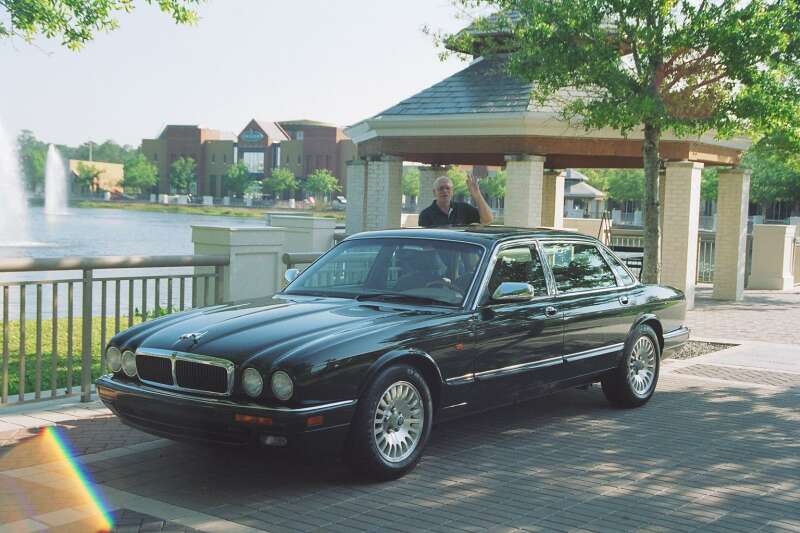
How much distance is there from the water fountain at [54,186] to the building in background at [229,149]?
41.6 feet

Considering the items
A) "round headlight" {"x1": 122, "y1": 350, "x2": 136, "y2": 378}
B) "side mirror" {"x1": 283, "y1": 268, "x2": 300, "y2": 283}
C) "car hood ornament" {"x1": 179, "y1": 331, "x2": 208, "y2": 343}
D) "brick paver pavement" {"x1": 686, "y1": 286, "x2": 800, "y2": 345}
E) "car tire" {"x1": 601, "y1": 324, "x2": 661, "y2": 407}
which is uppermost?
"side mirror" {"x1": 283, "y1": 268, "x2": 300, "y2": 283}

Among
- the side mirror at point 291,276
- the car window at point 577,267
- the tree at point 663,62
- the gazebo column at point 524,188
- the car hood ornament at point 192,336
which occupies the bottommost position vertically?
the car hood ornament at point 192,336

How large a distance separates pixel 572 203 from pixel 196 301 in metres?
87.2

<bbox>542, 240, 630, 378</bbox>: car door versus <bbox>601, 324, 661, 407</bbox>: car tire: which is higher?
<bbox>542, 240, 630, 378</bbox>: car door

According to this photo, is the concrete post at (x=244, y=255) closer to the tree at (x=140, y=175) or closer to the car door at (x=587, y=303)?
the car door at (x=587, y=303)

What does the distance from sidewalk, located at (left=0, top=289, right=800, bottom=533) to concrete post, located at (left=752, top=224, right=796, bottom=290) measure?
55.7 ft

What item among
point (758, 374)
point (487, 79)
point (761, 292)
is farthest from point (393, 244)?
point (761, 292)

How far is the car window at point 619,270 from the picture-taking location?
8827 mm

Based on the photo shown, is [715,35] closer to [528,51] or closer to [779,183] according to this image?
[528,51]

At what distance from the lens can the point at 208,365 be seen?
5.72 m

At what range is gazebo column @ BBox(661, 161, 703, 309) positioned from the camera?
60.4 feet

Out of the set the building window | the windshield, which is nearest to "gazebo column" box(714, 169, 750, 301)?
the windshield

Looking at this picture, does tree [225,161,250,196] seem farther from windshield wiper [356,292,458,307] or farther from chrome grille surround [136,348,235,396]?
chrome grille surround [136,348,235,396]

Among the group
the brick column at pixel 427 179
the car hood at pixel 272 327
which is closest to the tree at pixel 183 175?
the brick column at pixel 427 179
